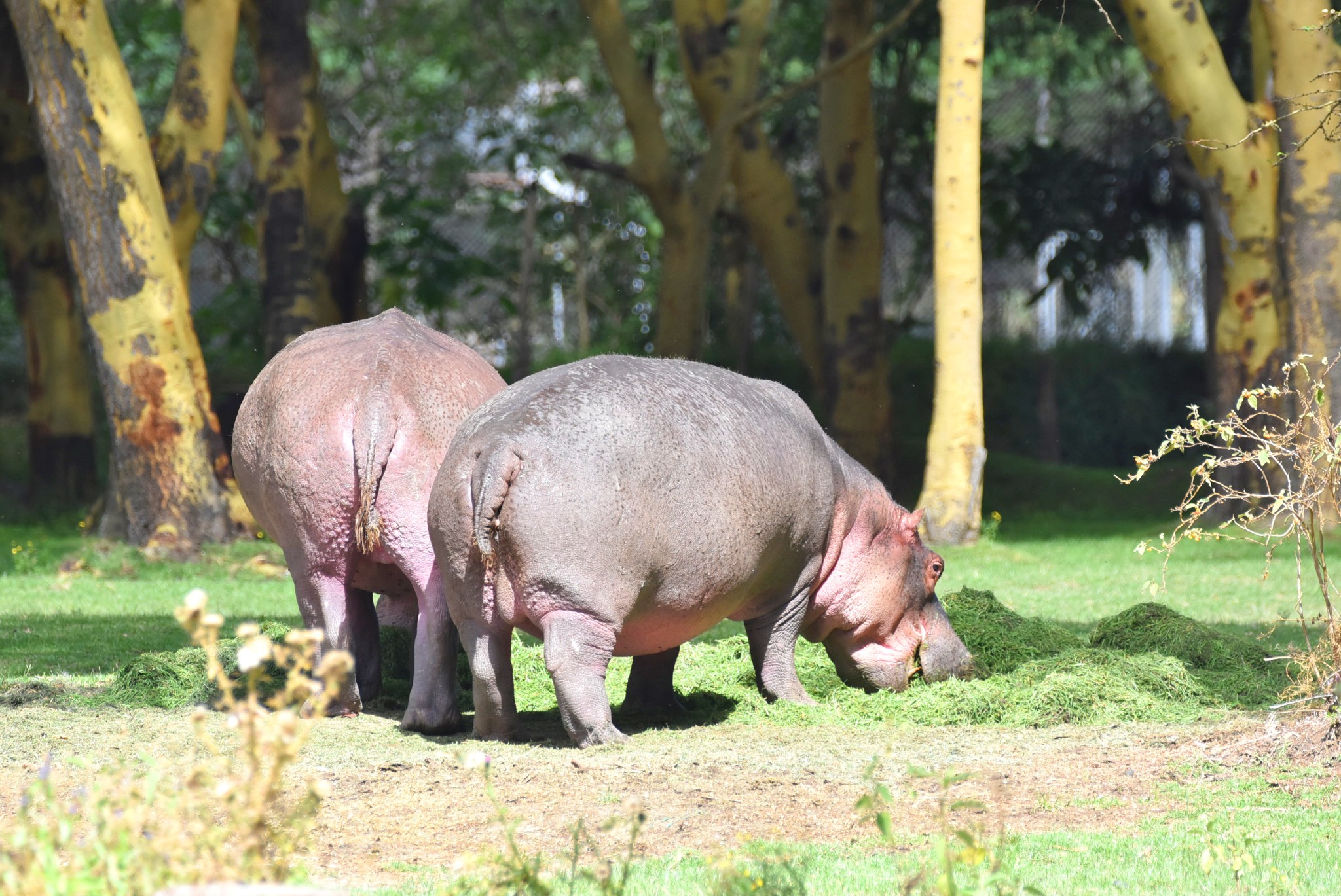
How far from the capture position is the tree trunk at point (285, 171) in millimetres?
13891

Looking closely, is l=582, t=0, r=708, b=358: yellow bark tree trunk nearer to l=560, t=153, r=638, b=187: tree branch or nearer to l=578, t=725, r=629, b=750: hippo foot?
l=560, t=153, r=638, b=187: tree branch

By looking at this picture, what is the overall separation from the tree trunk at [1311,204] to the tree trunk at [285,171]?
27.9 ft

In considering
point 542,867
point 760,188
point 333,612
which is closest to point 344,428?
point 333,612

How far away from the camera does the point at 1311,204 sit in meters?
12.5

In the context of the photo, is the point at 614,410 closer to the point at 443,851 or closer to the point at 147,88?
the point at 443,851

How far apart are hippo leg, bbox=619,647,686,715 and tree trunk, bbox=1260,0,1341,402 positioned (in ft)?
26.2

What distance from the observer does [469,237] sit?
2323 centimetres

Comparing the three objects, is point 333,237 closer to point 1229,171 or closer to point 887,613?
point 1229,171

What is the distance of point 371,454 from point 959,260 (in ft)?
23.8

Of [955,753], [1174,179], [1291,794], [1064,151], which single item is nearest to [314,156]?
[1064,151]

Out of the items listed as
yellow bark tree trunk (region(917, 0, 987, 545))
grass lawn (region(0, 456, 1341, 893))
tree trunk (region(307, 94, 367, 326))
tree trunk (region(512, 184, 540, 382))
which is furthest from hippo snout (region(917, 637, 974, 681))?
tree trunk (region(512, 184, 540, 382))

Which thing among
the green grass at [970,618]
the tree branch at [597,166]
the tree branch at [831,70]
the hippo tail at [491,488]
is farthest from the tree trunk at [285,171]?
the hippo tail at [491,488]

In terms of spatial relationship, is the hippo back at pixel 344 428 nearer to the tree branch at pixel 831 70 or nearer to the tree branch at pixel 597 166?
the tree branch at pixel 831 70

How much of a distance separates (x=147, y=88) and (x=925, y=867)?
64.2 ft
